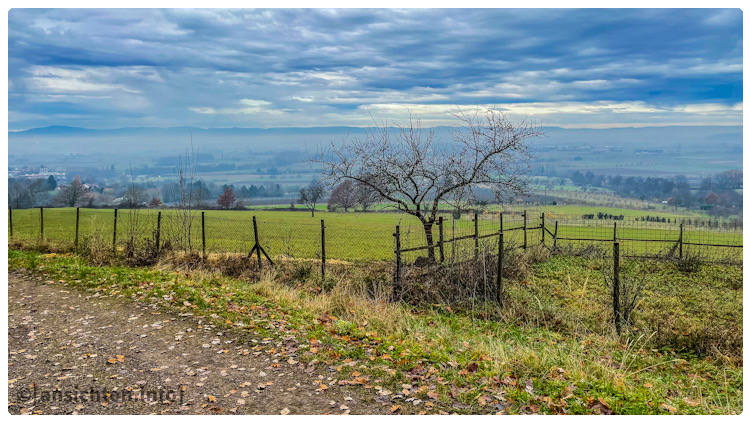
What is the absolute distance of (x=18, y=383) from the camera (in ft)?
23.0

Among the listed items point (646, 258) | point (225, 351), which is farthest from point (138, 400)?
point (646, 258)

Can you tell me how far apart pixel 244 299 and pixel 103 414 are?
5032mm

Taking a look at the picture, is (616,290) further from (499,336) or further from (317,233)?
(317,233)

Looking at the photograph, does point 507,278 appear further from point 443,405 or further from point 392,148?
point 443,405

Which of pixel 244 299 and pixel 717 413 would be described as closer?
pixel 717 413

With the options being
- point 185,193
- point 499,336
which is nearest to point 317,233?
point 185,193

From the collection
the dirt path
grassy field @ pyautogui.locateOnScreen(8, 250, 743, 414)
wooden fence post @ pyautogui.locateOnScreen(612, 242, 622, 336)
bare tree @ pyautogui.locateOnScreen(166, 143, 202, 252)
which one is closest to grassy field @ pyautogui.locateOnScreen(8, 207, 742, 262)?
bare tree @ pyautogui.locateOnScreen(166, 143, 202, 252)

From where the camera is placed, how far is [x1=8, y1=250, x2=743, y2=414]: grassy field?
6.46 metres

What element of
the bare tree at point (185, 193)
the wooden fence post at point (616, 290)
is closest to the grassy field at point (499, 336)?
the wooden fence post at point (616, 290)

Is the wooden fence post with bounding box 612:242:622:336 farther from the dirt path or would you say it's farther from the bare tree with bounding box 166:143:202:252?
the bare tree with bounding box 166:143:202:252

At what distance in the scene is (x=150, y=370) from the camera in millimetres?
7430

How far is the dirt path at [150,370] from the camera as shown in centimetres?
634

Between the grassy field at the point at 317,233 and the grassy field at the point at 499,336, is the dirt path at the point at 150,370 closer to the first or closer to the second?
the grassy field at the point at 499,336

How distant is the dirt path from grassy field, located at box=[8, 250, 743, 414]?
1.63 feet
